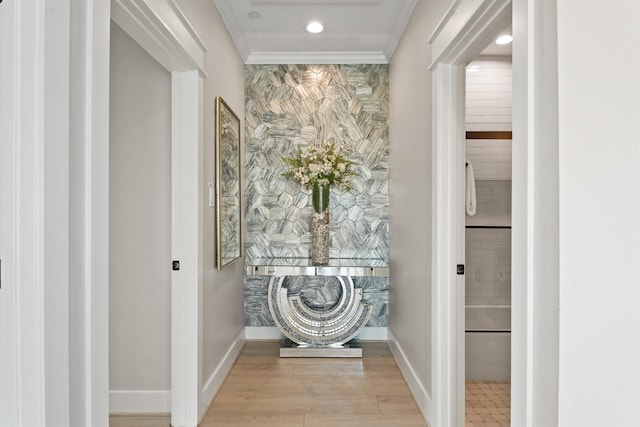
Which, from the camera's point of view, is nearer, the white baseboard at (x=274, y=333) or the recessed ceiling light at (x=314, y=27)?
the recessed ceiling light at (x=314, y=27)

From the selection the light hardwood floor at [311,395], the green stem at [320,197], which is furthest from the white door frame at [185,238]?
the green stem at [320,197]

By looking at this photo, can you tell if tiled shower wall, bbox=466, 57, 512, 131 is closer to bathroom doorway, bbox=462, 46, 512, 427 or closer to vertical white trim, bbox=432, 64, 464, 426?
bathroom doorway, bbox=462, 46, 512, 427

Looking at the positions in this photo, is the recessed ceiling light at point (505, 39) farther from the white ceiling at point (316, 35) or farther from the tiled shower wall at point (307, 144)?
the tiled shower wall at point (307, 144)

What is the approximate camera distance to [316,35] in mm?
3646

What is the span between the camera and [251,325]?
4.16 meters

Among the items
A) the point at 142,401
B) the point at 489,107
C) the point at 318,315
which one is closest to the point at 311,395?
the point at 318,315

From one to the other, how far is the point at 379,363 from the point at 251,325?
1.31 metres

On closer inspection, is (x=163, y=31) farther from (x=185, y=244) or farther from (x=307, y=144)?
(x=307, y=144)

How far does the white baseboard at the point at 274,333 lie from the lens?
415cm

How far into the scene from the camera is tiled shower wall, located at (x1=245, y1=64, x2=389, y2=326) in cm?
413

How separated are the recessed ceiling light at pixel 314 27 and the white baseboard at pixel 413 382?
2.64 meters
